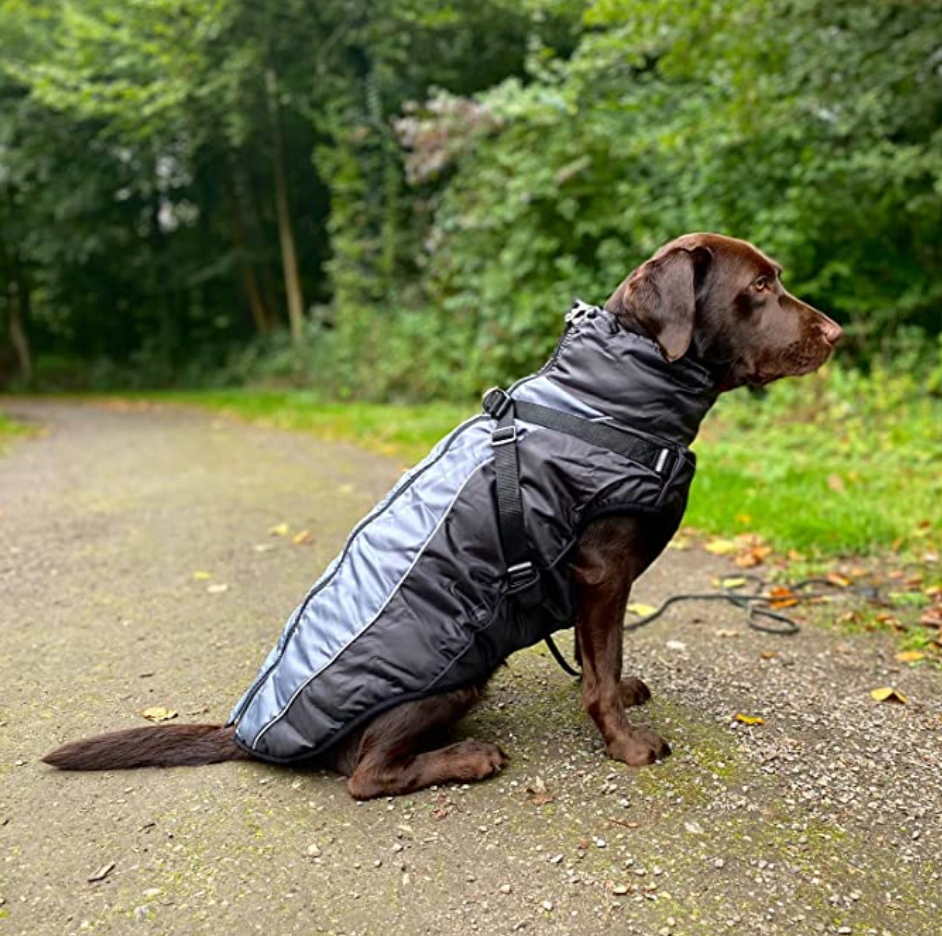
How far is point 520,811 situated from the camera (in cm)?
247

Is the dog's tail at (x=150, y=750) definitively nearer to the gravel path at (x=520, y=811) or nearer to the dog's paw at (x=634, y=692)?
the gravel path at (x=520, y=811)

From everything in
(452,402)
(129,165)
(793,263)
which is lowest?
(452,402)

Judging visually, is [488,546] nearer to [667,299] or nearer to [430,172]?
[667,299]

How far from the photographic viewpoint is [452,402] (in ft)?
39.3

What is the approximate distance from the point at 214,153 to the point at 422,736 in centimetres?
2161

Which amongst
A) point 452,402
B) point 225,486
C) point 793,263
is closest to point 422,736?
point 225,486

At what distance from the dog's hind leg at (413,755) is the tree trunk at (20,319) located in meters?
25.4

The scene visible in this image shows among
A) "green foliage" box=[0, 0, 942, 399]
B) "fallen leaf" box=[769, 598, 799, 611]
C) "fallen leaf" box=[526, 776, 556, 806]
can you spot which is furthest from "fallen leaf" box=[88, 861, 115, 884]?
"green foliage" box=[0, 0, 942, 399]

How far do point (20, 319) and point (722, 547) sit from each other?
82.7 ft

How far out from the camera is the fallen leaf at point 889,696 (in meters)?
3.14

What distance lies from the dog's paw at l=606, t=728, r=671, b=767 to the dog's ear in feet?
3.80

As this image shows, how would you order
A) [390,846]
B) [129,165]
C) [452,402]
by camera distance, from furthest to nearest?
[129,165] → [452,402] → [390,846]

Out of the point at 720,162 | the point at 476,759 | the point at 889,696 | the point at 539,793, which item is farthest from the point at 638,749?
the point at 720,162

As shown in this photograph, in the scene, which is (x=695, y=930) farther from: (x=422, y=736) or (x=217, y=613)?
(x=217, y=613)
